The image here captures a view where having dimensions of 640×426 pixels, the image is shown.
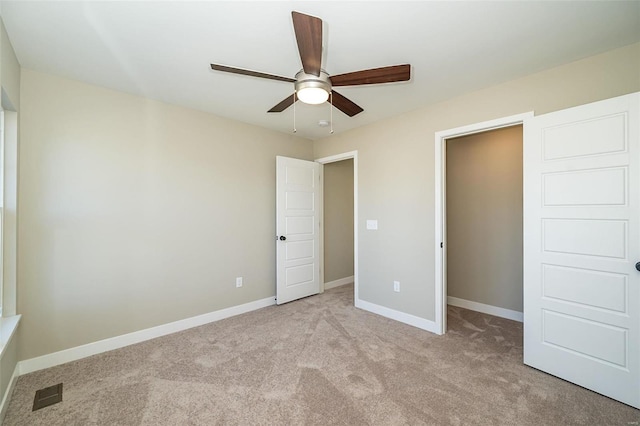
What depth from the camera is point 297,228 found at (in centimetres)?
412

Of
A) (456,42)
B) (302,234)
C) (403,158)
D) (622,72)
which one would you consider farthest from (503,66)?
(302,234)

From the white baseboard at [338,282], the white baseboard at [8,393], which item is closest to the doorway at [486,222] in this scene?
the white baseboard at [338,282]

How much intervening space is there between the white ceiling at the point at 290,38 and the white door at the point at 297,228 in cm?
154

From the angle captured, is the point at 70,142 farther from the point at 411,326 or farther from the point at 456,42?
the point at 411,326

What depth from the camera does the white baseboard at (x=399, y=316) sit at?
121 inches

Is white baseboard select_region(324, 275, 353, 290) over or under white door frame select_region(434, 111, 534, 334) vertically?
under

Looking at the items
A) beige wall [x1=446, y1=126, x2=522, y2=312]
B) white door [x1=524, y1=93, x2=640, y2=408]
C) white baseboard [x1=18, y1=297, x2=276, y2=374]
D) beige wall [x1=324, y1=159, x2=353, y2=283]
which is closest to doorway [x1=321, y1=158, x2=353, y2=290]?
beige wall [x1=324, y1=159, x2=353, y2=283]

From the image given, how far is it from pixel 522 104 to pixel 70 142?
403 cm

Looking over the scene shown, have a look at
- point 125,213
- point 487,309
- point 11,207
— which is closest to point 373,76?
point 125,213

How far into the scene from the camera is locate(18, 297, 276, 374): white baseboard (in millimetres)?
2338

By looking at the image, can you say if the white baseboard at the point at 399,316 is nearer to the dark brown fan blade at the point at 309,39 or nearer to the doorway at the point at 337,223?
the doorway at the point at 337,223

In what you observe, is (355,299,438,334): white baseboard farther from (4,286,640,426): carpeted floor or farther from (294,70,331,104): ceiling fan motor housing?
(294,70,331,104): ceiling fan motor housing

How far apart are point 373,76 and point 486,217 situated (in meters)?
2.77

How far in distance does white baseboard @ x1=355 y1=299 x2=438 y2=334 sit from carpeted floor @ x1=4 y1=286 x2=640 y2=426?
0.11 m
